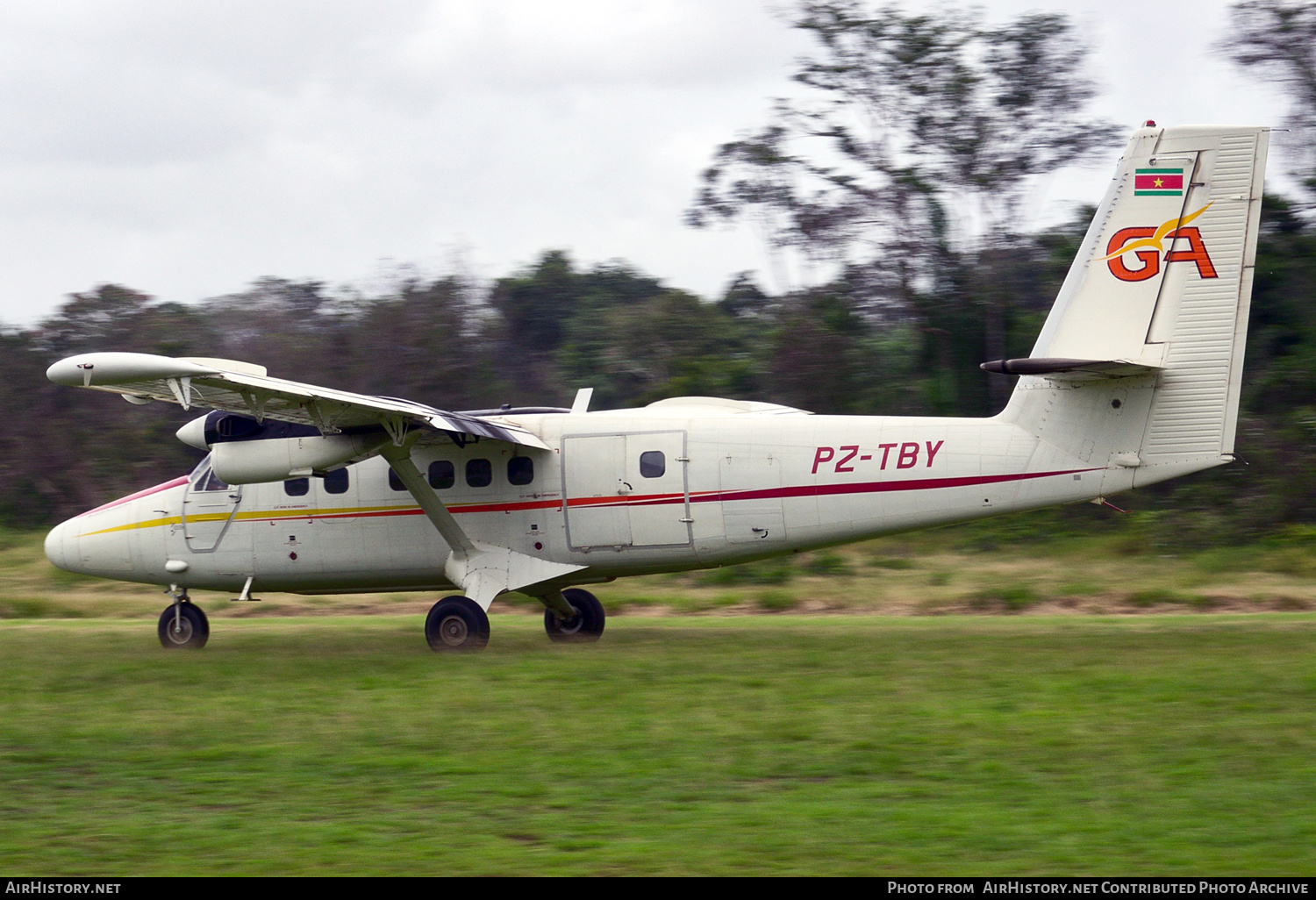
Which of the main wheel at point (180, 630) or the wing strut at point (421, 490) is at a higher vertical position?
the wing strut at point (421, 490)

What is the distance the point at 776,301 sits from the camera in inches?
1256

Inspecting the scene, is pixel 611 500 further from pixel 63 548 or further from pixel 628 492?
pixel 63 548

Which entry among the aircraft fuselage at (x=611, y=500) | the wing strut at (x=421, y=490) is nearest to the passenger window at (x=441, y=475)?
the aircraft fuselage at (x=611, y=500)

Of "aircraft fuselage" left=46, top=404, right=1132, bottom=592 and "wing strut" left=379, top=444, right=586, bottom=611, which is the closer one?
"aircraft fuselage" left=46, top=404, right=1132, bottom=592

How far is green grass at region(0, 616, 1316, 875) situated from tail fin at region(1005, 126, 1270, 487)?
2.24 meters

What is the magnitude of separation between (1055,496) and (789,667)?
3333 mm

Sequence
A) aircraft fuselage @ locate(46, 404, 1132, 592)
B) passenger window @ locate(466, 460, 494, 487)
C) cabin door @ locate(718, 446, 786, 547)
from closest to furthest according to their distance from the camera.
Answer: aircraft fuselage @ locate(46, 404, 1132, 592) < cabin door @ locate(718, 446, 786, 547) < passenger window @ locate(466, 460, 494, 487)

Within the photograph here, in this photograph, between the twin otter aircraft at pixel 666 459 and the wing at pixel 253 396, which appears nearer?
the wing at pixel 253 396

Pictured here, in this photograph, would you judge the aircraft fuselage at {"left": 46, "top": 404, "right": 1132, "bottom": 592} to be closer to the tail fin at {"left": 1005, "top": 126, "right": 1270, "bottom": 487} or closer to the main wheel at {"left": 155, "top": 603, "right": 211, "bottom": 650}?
the main wheel at {"left": 155, "top": 603, "right": 211, "bottom": 650}

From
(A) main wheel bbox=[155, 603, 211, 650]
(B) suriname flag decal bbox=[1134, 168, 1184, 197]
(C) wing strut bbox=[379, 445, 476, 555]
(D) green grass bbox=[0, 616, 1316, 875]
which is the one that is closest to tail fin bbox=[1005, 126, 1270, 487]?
(B) suriname flag decal bbox=[1134, 168, 1184, 197]

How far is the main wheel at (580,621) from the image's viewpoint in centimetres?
1538

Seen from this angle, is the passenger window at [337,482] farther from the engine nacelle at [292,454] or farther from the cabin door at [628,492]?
the cabin door at [628,492]

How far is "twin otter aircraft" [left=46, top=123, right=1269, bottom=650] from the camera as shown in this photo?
1225 centimetres

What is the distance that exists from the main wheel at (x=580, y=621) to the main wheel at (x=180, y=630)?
4.21 metres
